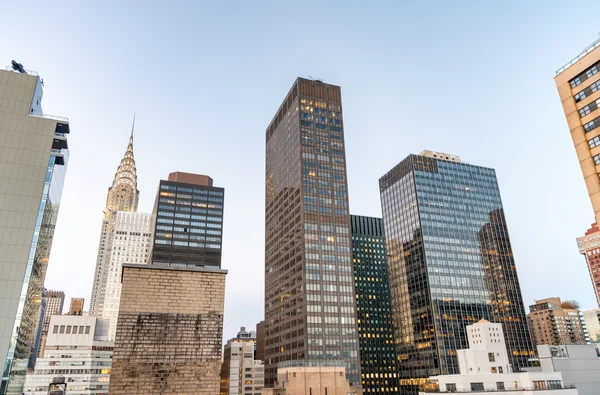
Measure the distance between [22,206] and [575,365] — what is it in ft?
467

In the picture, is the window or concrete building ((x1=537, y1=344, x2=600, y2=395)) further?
concrete building ((x1=537, y1=344, x2=600, y2=395))

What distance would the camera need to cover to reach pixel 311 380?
121438mm

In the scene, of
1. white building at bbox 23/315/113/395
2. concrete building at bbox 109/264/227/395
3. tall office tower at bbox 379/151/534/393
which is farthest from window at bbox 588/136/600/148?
white building at bbox 23/315/113/395

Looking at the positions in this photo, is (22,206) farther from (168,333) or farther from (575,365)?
(575,365)

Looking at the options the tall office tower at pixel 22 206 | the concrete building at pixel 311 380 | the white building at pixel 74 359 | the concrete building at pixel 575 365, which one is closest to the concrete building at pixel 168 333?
the white building at pixel 74 359

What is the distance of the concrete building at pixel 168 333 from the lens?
139 meters

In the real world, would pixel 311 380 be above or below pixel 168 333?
below

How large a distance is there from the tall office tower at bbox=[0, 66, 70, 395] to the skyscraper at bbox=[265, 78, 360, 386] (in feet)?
280

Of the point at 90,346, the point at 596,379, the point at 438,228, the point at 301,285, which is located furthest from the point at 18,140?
the point at 438,228

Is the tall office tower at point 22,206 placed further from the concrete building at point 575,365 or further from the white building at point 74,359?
the concrete building at point 575,365

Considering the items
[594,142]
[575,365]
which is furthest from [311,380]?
[594,142]

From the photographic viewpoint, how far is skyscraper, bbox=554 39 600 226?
60.2 meters

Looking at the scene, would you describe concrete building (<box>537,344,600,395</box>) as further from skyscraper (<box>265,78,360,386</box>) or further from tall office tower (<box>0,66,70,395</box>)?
tall office tower (<box>0,66,70,395</box>)

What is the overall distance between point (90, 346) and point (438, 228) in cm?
15434
